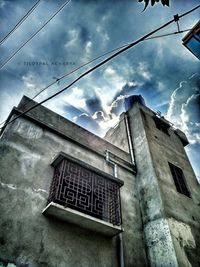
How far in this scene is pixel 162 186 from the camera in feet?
25.6

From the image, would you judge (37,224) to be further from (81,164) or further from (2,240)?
(81,164)

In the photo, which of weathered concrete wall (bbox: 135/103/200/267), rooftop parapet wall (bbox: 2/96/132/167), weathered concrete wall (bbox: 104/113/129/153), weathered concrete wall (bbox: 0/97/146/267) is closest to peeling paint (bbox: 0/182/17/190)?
weathered concrete wall (bbox: 0/97/146/267)

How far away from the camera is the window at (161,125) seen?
12.0m

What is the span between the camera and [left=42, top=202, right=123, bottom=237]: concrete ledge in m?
5.23

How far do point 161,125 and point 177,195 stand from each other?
5101 millimetres

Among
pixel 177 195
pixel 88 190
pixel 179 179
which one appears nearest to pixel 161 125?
pixel 179 179

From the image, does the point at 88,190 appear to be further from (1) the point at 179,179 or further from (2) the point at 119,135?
(2) the point at 119,135

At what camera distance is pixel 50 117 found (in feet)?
26.7

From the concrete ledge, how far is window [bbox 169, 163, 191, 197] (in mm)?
4032

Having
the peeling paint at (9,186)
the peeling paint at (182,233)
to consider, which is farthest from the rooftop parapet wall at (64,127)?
the peeling paint at (182,233)

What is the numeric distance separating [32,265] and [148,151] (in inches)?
247

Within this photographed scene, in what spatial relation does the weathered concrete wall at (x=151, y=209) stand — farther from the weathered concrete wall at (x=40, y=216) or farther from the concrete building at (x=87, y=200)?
the weathered concrete wall at (x=40, y=216)

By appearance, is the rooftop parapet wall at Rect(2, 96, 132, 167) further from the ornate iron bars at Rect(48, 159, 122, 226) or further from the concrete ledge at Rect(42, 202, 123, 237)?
the concrete ledge at Rect(42, 202, 123, 237)

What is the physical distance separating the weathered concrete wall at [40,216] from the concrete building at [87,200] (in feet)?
0.07
